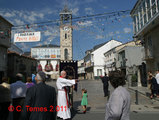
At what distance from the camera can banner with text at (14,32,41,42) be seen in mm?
11609

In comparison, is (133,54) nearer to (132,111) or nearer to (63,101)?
(132,111)

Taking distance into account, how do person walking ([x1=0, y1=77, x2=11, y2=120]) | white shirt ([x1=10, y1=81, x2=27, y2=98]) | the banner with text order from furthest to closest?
the banner with text < white shirt ([x1=10, y1=81, x2=27, y2=98]) < person walking ([x1=0, y1=77, x2=11, y2=120])

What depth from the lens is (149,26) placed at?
1541 centimetres

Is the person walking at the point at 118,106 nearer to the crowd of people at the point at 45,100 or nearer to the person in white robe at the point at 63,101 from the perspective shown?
the crowd of people at the point at 45,100

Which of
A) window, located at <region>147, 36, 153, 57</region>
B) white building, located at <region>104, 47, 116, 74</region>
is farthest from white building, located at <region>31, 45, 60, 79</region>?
window, located at <region>147, 36, 153, 57</region>

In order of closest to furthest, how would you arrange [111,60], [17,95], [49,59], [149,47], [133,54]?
[17,95] → [149,47] → [133,54] → [111,60] → [49,59]

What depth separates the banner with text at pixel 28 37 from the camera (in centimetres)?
1161

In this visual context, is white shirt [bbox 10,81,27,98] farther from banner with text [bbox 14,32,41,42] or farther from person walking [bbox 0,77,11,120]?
banner with text [bbox 14,32,41,42]

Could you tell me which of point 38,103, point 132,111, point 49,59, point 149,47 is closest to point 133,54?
point 149,47

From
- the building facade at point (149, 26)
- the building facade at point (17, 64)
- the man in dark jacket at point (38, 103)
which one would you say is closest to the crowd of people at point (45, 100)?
the man in dark jacket at point (38, 103)

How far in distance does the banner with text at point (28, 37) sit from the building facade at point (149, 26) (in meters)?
8.58

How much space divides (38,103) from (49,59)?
63.1 metres

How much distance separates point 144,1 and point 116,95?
15276 millimetres

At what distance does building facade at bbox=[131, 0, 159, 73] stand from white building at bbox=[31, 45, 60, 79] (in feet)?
157
